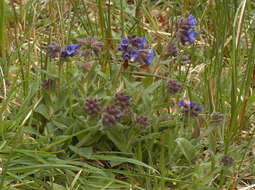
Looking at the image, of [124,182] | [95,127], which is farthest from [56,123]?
[124,182]

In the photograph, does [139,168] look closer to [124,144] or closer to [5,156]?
[124,144]

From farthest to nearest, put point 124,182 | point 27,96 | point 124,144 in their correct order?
1. point 27,96
2. point 124,144
3. point 124,182

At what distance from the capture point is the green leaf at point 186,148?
1.88 metres

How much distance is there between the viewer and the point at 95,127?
186 cm

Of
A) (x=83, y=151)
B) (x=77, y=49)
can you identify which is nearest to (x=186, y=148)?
(x=83, y=151)

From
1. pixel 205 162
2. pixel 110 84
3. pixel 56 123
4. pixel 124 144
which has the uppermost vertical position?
pixel 110 84

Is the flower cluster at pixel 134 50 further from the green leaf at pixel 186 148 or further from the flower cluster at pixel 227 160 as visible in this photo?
the flower cluster at pixel 227 160

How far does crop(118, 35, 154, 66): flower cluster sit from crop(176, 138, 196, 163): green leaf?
1.49 feet

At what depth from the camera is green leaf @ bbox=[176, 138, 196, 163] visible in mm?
1876

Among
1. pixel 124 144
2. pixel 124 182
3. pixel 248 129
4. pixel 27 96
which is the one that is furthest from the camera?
pixel 248 129

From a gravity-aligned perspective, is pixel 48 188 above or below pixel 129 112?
below

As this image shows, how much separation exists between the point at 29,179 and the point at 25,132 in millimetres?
303

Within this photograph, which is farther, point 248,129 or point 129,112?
point 248,129

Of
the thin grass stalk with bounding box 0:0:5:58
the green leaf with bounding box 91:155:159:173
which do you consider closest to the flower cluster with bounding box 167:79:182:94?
the green leaf with bounding box 91:155:159:173
